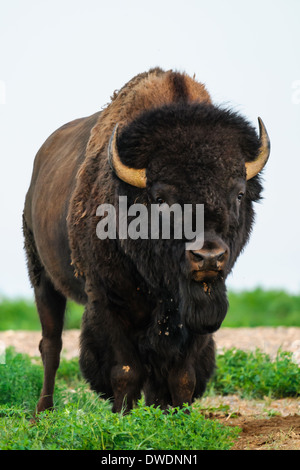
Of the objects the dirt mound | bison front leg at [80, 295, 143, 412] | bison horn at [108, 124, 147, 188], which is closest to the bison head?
bison horn at [108, 124, 147, 188]

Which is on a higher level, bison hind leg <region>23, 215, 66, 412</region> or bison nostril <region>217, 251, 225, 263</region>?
bison nostril <region>217, 251, 225, 263</region>

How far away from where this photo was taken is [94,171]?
19.9ft

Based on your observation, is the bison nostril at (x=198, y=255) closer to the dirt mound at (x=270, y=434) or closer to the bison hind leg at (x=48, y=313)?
the dirt mound at (x=270, y=434)

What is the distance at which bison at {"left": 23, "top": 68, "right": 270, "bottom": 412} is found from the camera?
5.16m

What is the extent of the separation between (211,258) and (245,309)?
12.4m

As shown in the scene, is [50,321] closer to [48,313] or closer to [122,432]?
[48,313]

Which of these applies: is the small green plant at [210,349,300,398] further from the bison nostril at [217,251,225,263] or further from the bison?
the bison nostril at [217,251,225,263]

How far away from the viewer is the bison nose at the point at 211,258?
485 cm

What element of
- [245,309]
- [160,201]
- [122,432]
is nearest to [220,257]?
[160,201]

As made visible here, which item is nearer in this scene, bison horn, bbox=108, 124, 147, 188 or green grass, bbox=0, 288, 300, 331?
bison horn, bbox=108, 124, 147, 188

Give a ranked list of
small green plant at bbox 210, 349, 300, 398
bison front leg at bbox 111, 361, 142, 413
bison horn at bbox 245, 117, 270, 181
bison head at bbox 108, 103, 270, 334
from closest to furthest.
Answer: bison head at bbox 108, 103, 270, 334, bison horn at bbox 245, 117, 270, 181, bison front leg at bbox 111, 361, 142, 413, small green plant at bbox 210, 349, 300, 398
